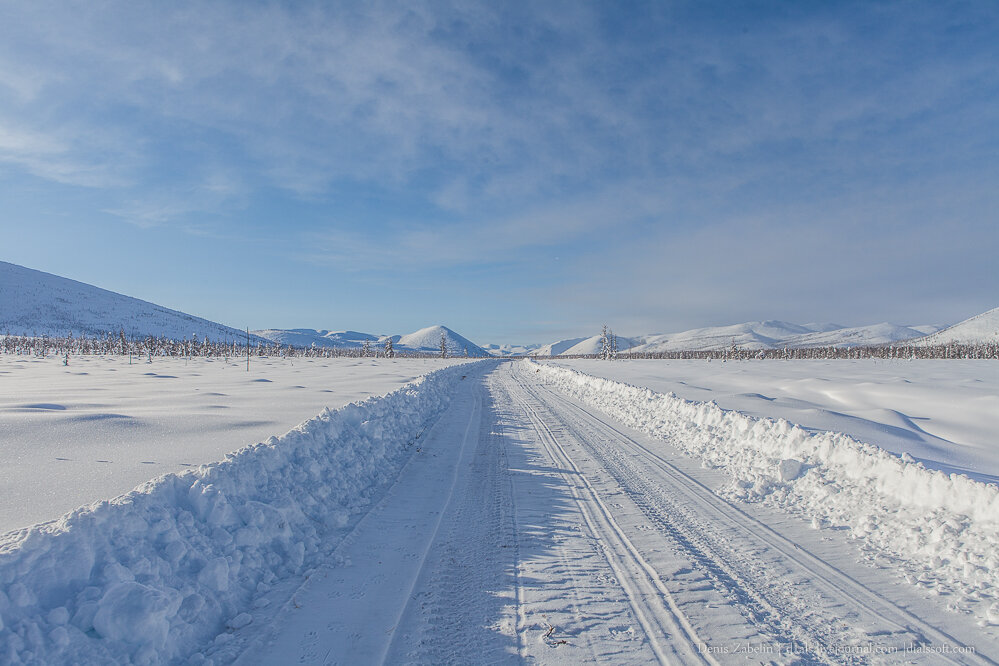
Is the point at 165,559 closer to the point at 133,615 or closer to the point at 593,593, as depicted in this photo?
the point at 133,615

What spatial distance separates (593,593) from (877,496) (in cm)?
551

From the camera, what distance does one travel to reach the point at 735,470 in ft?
30.1

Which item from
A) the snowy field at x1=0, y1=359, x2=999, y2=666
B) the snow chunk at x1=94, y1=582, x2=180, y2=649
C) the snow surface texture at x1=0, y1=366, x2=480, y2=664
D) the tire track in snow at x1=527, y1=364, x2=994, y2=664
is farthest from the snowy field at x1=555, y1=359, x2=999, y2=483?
the snow chunk at x1=94, y1=582, x2=180, y2=649

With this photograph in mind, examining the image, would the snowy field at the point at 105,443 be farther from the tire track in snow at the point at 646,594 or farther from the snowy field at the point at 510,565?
the tire track in snow at the point at 646,594

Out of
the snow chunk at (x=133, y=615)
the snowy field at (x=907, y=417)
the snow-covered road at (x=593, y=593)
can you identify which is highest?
the snowy field at (x=907, y=417)

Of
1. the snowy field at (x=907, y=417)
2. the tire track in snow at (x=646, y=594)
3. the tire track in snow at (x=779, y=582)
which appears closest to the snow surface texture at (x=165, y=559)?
the tire track in snow at (x=646, y=594)

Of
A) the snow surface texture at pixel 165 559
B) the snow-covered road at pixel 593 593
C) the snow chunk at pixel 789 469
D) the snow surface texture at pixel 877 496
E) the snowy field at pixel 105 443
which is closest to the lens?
the snow surface texture at pixel 165 559

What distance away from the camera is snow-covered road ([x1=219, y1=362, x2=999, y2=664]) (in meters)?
3.71

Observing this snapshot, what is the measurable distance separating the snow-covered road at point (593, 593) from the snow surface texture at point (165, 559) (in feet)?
1.24

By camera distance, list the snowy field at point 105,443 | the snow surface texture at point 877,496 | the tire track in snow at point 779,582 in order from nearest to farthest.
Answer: the tire track in snow at point 779,582, the snow surface texture at point 877,496, the snowy field at point 105,443

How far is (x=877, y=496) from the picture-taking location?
7.04 metres

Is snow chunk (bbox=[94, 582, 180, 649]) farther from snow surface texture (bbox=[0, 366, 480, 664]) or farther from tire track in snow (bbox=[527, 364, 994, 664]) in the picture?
tire track in snow (bbox=[527, 364, 994, 664])

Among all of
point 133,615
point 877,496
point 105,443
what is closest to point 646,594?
point 133,615

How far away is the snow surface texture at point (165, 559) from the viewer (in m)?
3.22
